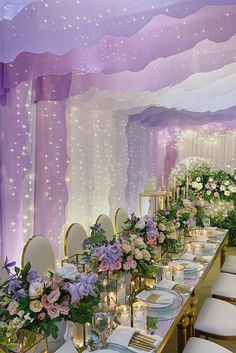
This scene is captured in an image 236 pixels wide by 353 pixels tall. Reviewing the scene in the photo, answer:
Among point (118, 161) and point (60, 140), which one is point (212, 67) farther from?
point (118, 161)

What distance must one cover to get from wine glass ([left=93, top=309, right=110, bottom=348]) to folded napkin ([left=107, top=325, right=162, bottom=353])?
34 mm

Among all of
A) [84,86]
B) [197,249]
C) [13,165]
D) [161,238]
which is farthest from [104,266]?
[84,86]

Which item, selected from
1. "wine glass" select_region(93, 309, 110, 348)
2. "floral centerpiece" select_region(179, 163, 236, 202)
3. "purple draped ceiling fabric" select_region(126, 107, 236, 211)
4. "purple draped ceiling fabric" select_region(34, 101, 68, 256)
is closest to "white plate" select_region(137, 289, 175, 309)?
"wine glass" select_region(93, 309, 110, 348)

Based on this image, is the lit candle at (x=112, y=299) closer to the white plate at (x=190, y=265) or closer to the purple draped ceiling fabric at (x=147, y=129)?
the white plate at (x=190, y=265)

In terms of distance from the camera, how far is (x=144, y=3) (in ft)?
7.34

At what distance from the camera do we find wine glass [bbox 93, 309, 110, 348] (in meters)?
1.62

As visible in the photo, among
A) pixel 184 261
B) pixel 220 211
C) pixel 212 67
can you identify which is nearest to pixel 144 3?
pixel 212 67

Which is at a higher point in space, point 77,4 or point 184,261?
point 77,4

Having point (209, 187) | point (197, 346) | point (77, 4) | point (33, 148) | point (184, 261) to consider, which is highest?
point (77, 4)

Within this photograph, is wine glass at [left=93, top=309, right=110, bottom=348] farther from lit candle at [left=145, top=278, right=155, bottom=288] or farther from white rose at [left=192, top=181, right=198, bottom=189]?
white rose at [left=192, top=181, right=198, bottom=189]

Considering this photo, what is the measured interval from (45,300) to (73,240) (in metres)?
2.02

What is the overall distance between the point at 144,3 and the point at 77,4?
40 cm

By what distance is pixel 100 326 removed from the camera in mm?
1633

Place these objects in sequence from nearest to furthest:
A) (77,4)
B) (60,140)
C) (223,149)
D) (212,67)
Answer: (77,4)
(212,67)
(60,140)
(223,149)
